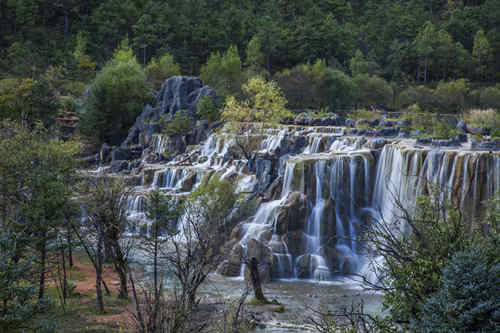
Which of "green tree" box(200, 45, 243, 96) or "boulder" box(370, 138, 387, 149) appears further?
"green tree" box(200, 45, 243, 96)

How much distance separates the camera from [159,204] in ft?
75.1

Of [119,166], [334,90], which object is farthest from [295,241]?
[334,90]

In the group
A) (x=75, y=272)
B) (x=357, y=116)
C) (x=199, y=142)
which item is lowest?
(x=75, y=272)

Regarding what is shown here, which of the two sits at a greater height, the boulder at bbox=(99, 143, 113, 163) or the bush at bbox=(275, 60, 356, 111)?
the bush at bbox=(275, 60, 356, 111)

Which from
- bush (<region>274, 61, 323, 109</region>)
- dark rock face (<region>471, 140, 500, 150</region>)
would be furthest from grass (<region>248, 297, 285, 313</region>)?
bush (<region>274, 61, 323, 109</region>)

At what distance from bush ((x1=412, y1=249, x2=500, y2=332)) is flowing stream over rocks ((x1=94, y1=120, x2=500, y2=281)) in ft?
43.6

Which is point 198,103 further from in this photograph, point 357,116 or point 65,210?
point 65,210

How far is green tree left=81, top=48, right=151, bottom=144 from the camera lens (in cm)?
5872

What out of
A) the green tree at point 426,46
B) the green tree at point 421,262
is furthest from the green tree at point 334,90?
the green tree at point 421,262

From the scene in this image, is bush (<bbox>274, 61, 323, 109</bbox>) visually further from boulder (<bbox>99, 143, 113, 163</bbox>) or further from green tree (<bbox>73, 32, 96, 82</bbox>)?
green tree (<bbox>73, 32, 96, 82</bbox>)

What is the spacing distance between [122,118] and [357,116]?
29410 millimetres

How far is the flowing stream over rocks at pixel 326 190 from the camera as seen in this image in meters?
27.0

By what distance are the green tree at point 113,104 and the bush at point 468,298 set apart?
54617 mm

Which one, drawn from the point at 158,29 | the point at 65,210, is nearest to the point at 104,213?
the point at 65,210
